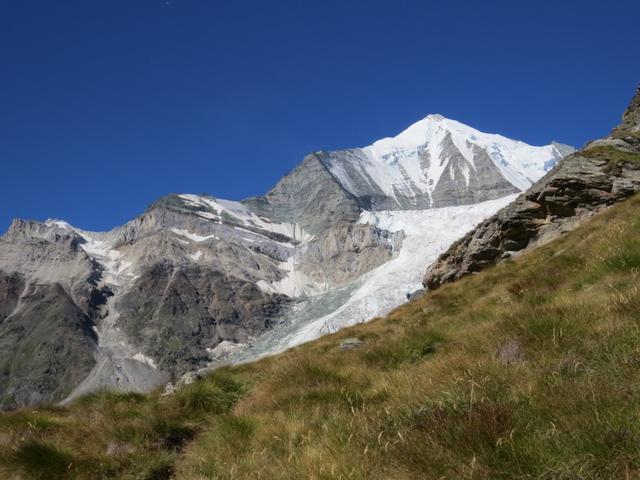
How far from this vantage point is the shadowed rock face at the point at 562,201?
27.0 meters

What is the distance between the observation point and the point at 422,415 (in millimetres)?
3963

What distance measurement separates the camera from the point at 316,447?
4352 mm

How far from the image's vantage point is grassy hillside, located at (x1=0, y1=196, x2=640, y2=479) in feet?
10.3

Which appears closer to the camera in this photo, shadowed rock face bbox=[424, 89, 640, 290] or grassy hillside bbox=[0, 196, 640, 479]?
grassy hillside bbox=[0, 196, 640, 479]

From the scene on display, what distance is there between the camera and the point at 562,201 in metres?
28.3

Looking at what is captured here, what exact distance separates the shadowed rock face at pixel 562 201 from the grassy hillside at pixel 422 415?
18.9m

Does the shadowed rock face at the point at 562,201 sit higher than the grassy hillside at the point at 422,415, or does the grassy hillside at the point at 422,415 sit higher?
the shadowed rock face at the point at 562,201

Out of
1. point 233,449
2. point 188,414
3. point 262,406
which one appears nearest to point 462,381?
point 233,449

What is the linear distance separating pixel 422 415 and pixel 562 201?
90.1 feet

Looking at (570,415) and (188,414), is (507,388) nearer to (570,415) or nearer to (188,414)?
(570,415)

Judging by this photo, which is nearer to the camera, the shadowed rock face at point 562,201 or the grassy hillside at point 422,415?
the grassy hillside at point 422,415

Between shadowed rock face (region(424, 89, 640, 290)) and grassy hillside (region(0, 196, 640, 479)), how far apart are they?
18.9 metres

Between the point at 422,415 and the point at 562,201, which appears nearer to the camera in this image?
the point at 422,415

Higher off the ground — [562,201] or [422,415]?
[562,201]
